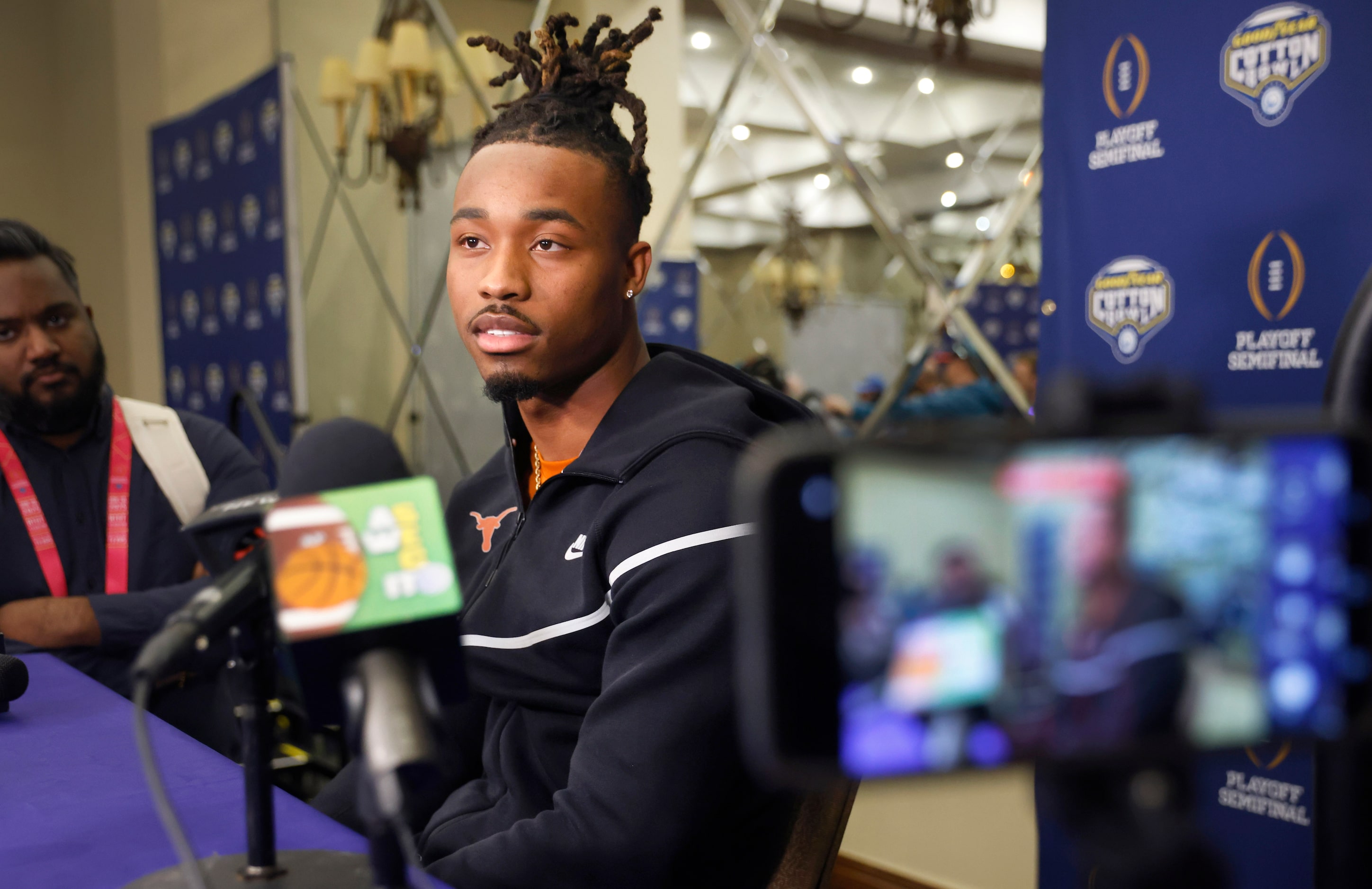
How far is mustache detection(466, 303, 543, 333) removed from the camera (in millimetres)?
1167

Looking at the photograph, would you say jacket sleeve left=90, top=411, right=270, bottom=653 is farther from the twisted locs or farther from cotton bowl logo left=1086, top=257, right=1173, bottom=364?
cotton bowl logo left=1086, top=257, right=1173, bottom=364

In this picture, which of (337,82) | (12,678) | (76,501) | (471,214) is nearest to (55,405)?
(76,501)

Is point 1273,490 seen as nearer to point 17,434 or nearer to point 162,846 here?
point 162,846

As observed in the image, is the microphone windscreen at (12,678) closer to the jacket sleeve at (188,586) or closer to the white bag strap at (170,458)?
the jacket sleeve at (188,586)

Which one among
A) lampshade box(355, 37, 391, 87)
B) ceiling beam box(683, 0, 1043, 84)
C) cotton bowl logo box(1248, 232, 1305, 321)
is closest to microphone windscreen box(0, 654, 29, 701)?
cotton bowl logo box(1248, 232, 1305, 321)

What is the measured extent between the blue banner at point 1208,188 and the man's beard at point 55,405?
6.54 feet

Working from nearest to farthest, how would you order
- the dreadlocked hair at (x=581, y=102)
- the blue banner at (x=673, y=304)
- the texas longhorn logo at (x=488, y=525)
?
the dreadlocked hair at (x=581, y=102) < the texas longhorn logo at (x=488, y=525) < the blue banner at (x=673, y=304)

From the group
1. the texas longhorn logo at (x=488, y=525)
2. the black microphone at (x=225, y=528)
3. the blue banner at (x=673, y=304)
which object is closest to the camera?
the black microphone at (x=225, y=528)

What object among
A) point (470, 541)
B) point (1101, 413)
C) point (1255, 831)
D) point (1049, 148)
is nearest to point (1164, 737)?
point (1101, 413)

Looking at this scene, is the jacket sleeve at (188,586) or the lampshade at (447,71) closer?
the jacket sleeve at (188,586)

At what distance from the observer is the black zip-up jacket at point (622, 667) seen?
0.95 m

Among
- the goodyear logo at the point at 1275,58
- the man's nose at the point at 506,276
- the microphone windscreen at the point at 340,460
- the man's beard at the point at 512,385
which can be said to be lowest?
the microphone windscreen at the point at 340,460

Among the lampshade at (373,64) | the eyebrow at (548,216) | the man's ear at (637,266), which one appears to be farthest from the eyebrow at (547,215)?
the lampshade at (373,64)

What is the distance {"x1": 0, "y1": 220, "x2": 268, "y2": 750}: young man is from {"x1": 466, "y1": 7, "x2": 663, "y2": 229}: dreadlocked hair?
3.84 ft
